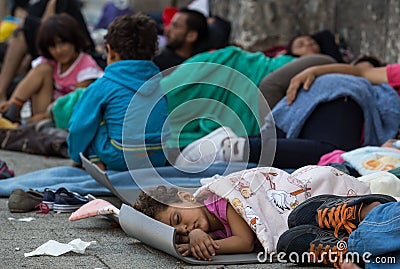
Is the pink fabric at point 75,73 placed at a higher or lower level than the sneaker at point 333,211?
lower

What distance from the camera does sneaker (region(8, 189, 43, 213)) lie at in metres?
3.75

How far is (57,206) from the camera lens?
12.4 feet

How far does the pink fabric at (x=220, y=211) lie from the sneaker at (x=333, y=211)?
0.25 metres

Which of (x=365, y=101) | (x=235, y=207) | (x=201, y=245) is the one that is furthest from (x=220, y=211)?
(x=365, y=101)

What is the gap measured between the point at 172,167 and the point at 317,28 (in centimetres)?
294

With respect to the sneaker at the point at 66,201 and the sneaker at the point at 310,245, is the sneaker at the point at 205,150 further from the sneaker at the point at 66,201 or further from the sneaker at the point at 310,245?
the sneaker at the point at 310,245

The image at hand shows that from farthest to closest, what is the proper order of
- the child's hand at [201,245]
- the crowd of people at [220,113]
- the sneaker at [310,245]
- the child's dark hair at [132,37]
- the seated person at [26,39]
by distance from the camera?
the seated person at [26,39]
the child's dark hair at [132,37]
the crowd of people at [220,113]
the child's hand at [201,245]
the sneaker at [310,245]

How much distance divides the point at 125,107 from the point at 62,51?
2133 mm

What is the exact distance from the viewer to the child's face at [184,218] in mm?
2971

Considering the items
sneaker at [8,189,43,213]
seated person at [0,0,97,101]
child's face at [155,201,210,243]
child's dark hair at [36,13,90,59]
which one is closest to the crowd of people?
child's face at [155,201,210,243]

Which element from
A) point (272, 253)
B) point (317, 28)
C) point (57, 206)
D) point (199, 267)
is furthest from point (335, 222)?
point (317, 28)

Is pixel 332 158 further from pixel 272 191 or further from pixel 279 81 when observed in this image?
pixel 272 191

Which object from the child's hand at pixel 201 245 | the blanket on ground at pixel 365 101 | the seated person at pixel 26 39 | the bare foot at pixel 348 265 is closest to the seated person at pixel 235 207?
the child's hand at pixel 201 245

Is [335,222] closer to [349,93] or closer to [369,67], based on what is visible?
[349,93]
